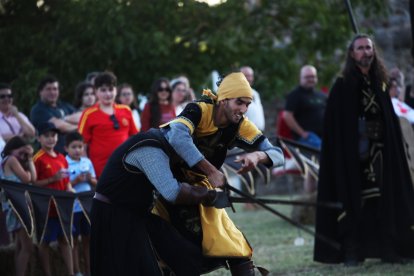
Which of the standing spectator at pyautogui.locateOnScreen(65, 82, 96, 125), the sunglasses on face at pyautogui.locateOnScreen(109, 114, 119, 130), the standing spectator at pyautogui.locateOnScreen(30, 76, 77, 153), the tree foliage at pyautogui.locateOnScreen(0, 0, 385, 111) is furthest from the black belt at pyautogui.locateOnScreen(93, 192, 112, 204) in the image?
the tree foliage at pyautogui.locateOnScreen(0, 0, 385, 111)

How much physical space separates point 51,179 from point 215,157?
9.31ft

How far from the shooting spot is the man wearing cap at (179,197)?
683cm

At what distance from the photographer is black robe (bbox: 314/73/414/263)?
33.2ft

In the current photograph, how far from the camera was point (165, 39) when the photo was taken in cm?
1678

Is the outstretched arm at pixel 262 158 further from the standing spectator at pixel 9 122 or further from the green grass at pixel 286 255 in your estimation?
the standing spectator at pixel 9 122

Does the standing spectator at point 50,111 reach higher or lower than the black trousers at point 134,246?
higher

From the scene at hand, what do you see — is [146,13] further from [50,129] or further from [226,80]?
[226,80]

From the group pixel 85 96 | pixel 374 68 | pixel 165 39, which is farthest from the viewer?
pixel 165 39

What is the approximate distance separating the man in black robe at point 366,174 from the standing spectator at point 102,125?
1.97m

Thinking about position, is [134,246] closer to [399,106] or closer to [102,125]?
[102,125]

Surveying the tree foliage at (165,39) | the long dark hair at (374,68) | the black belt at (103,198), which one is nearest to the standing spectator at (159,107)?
the long dark hair at (374,68)

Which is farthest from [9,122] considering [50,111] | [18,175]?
[18,175]

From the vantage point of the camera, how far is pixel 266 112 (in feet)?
74.2

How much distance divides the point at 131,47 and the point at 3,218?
6.91m
